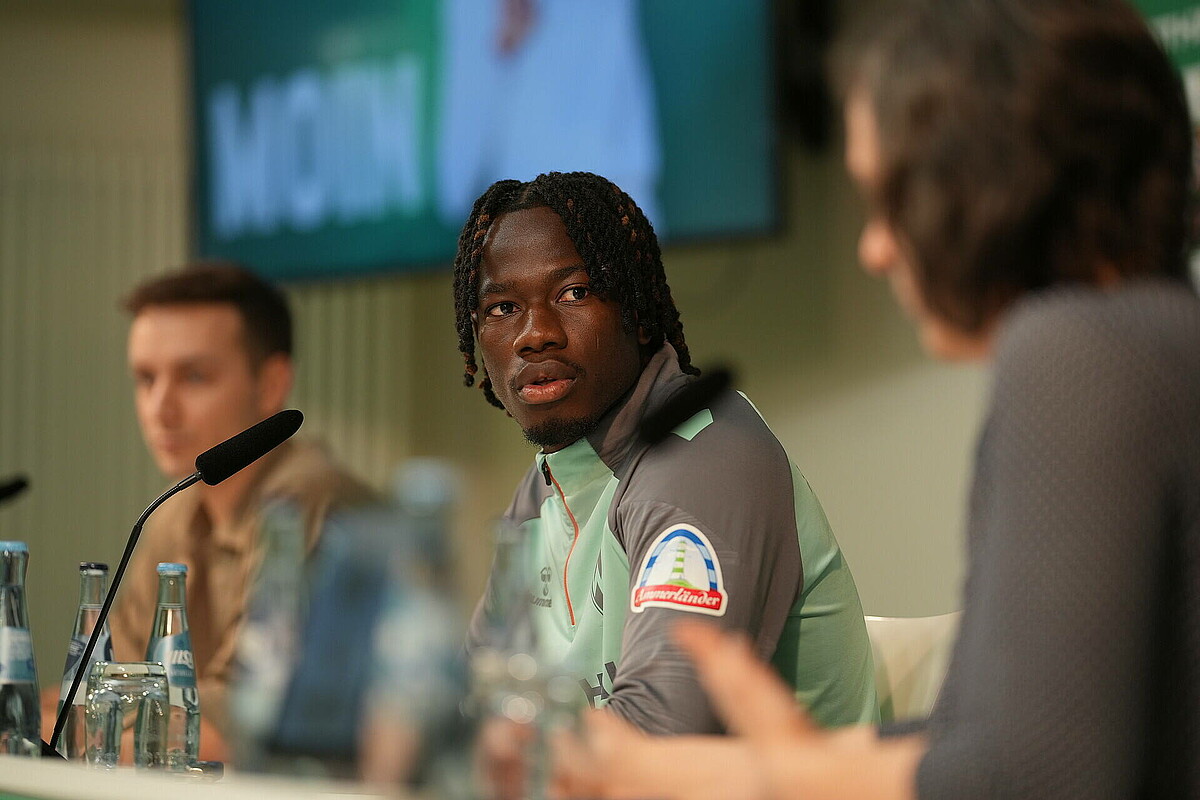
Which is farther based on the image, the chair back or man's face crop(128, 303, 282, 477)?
man's face crop(128, 303, 282, 477)

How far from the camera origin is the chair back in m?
1.73

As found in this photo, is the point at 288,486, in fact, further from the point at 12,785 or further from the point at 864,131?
the point at 864,131

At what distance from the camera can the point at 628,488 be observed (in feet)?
5.43

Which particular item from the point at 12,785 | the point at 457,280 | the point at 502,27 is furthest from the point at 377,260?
the point at 12,785

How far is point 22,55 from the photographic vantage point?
497 centimetres

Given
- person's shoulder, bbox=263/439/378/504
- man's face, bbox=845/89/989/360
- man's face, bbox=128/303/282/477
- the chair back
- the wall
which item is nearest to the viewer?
man's face, bbox=845/89/989/360

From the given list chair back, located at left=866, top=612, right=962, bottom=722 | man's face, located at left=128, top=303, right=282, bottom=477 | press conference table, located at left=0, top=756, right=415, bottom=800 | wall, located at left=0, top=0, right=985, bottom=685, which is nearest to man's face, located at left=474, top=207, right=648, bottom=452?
chair back, located at left=866, top=612, right=962, bottom=722

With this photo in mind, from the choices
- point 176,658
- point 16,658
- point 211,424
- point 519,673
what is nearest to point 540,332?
point 176,658

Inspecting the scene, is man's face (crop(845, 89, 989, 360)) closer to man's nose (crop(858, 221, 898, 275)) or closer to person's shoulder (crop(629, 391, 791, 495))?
man's nose (crop(858, 221, 898, 275))

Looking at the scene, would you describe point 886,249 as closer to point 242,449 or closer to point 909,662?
point 242,449

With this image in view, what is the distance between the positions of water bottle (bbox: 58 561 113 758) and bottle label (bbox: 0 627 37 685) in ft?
0.29

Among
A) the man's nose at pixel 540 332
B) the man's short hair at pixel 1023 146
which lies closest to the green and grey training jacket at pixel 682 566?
the man's nose at pixel 540 332

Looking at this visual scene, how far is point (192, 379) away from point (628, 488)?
141cm

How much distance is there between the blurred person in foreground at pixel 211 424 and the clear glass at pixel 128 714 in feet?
3.49
